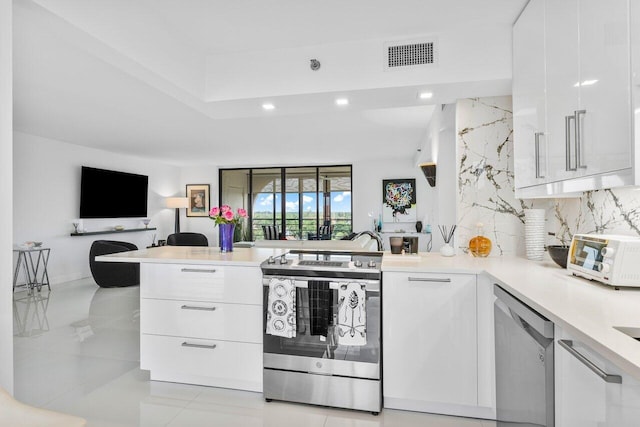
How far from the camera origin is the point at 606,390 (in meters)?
0.91

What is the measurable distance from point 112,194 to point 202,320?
5.50 m

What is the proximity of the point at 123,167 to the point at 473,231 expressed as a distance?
6879 mm

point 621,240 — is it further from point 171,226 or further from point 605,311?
point 171,226

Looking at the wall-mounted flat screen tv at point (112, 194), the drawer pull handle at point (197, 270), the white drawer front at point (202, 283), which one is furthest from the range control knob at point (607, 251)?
the wall-mounted flat screen tv at point (112, 194)

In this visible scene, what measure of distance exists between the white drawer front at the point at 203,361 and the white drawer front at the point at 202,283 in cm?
30

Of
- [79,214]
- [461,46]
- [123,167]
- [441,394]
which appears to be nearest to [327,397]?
[441,394]

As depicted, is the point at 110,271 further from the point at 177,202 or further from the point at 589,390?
the point at 589,390

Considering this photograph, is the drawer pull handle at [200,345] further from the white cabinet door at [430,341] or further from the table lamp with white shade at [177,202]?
the table lamp with white shade at [177,202]

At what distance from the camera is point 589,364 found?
971mm

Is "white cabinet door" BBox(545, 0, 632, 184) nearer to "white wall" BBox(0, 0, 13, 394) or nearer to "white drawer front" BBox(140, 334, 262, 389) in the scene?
"white drawer front" BBox(140, 334, 262, 389)

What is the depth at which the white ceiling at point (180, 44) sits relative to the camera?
205 centimetres

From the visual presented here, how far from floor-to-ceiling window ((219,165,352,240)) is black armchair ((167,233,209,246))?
1011mm

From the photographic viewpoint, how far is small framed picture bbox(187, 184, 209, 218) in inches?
365

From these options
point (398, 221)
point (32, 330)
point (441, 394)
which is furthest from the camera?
point (398, 221)
